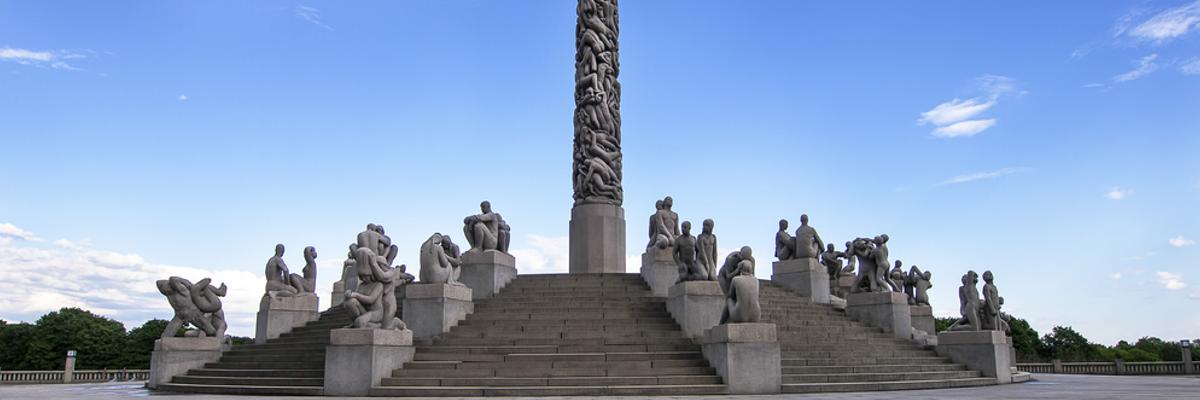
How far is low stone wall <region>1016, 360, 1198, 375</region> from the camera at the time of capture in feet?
92.2

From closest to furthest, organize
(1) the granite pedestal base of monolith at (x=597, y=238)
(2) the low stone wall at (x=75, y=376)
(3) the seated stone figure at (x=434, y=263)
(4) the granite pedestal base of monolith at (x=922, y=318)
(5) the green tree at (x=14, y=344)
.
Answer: (3) the seated stone figure at (x=434, y=263) < (4) the granite pedestal base of monolith at (x=922, y=318) < (1) the granite pedestal base of monolith at (x=597, y=238) < (2) the low stone wall at (x=75, y=376) < (5) the green tree at (x=14, y=344)

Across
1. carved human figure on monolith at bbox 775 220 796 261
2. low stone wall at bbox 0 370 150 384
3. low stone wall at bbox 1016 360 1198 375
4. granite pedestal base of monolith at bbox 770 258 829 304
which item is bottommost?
low stone wall at bbox 0 370 150 384

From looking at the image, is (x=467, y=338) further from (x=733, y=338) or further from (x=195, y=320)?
(x=195, y=320)

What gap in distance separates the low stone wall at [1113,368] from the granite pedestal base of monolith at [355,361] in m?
24.9

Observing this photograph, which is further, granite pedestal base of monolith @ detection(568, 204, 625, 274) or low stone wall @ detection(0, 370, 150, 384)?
low stone wall @ detection(0, 370, 150, 384)

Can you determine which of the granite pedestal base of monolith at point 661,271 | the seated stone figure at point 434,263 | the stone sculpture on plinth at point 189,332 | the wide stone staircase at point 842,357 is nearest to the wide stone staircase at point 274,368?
the stone sculpture on plinth at point 189,332

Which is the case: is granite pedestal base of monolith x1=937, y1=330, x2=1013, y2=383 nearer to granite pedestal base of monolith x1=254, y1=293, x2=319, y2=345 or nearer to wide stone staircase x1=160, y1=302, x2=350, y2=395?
wide stone staircase x1=160, y1=302, x2=350, y2=395

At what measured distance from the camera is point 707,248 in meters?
19.6

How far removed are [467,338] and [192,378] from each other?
21.1 ft

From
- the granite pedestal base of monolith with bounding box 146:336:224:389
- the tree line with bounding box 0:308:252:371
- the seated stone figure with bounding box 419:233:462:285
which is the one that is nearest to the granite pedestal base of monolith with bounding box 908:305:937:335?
the seated stone figure with bounding box 419:233:462:285

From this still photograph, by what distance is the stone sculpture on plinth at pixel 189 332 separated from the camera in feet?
67.6

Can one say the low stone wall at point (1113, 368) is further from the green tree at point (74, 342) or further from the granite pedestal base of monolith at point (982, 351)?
the green tree at point (74, 342)

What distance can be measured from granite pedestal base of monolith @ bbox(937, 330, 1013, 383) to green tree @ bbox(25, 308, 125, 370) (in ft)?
170

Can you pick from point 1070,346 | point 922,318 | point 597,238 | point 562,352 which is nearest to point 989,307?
point 922,318
